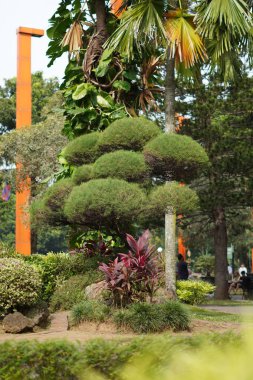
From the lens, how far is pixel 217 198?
22.5 m

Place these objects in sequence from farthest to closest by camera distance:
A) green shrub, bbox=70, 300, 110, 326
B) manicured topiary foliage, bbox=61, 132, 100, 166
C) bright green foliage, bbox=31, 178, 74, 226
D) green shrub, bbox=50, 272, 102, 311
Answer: manicured topiary foliage, bbox=61, 132, 100, 166 < bright green foliage, bbox=31, 178, 74, 226 < green shrub, bbox=50, 272, 102, 311 < green shrub, bbox=70, 300, 110, 326

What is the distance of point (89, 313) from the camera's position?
12109 mm

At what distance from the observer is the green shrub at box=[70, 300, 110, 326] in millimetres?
12008

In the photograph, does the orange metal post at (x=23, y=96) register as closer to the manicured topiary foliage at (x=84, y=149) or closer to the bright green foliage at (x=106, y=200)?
the manicured topiary foliage at (x=84, y=149)

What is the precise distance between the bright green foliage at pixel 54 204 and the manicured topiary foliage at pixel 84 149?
584 millimetres

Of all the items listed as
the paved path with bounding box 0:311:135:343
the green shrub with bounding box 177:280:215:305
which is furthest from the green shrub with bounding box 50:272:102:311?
the green shrub with bounding box 177:280:215:305

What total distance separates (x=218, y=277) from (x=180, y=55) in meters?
11.7

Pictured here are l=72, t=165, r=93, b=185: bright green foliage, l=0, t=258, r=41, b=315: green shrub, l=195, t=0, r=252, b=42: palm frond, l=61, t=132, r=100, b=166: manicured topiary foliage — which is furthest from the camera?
l=61, t=132, r=100, b=166: manicured topiary foliage

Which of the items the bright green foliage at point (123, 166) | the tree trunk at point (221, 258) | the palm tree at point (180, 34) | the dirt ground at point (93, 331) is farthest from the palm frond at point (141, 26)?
the tree trunk at point (221, 258)

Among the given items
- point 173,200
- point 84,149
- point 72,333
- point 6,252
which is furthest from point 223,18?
point 6,252

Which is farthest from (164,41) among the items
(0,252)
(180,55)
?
(0,252)

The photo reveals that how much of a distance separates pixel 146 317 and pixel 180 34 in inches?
240

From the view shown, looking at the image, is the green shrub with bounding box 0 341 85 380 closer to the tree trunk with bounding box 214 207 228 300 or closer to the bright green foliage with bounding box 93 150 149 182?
the bright green foliage with bounding box 93 150 149 182

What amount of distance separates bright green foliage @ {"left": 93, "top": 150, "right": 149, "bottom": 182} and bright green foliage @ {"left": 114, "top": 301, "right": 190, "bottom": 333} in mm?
3169
